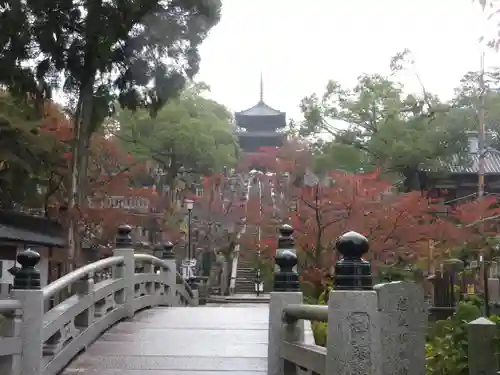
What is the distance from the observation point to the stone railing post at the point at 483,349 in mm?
5699

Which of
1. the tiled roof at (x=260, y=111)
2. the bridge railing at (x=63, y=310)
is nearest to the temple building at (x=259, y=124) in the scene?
the tiled roof at (x=260, y=111)

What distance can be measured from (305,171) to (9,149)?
10.2 m

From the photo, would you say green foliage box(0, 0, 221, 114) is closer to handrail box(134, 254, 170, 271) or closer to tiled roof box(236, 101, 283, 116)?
handrail box(134, 254, 170, 271)

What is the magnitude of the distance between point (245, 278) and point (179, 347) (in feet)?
84.0

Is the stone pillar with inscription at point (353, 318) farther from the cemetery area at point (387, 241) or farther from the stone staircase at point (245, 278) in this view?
the stone staircase at point (245, 278)

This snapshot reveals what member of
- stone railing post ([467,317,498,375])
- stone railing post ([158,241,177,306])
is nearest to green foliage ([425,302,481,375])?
stone railing post ([467,317,498,375])

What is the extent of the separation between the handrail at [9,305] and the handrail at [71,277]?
1.20 ft

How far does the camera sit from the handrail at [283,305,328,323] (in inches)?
205

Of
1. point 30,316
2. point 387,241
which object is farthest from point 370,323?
point 387,241

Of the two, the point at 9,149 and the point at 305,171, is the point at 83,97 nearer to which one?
the point at 9,149

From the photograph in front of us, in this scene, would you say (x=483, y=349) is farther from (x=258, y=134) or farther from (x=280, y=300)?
(x=258, y=134)

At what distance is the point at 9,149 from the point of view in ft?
50.4

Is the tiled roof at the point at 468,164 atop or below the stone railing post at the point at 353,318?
atop

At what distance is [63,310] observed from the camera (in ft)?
25.2
